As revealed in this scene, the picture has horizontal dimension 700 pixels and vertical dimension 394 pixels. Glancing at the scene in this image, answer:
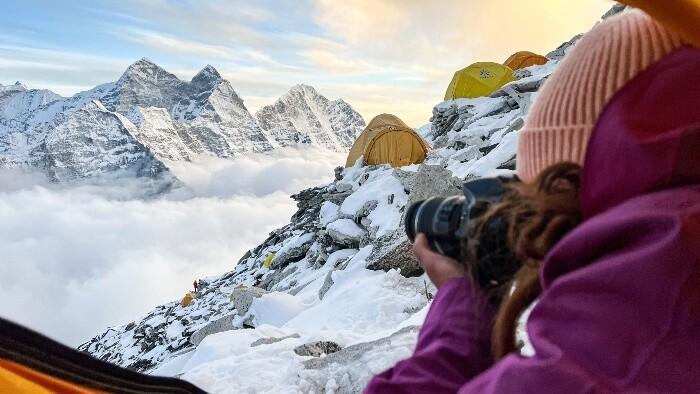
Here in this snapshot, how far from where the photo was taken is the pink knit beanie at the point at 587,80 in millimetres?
1121

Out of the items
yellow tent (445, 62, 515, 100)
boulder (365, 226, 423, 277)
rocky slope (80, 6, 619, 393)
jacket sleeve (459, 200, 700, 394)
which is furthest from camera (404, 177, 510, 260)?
yellow tent (445, 62, 515, 100)

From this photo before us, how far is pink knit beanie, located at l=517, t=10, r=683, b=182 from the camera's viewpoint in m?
1.12

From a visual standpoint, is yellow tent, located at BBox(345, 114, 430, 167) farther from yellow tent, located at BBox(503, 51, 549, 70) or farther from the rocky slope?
yellow tent, located at BBox(503, 51, 549, 70)

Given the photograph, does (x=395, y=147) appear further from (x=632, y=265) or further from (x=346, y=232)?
(x=632, y=265)

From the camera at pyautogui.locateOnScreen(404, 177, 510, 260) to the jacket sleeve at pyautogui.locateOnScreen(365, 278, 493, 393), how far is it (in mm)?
130

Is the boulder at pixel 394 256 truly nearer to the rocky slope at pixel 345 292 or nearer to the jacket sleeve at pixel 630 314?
the rocky slope at pixel 345 292

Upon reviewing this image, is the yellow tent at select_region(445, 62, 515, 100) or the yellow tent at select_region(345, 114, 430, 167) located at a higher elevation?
the yellow tent at select_region(445, 62, 515, 100)

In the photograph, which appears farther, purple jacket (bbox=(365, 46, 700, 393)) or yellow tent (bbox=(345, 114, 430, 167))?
yellow tent (bbox=(345, 114, 430, 167))

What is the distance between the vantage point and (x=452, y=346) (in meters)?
1.47

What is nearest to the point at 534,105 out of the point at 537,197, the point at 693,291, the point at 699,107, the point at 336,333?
the point at 537,197

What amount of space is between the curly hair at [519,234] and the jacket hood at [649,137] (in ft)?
0.31

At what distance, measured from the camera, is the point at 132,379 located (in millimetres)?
1607

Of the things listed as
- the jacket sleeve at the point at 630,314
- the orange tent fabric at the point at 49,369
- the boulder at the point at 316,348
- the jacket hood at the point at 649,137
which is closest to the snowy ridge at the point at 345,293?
the boulder at the point at 316,348

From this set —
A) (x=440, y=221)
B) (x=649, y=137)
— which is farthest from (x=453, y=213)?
(x=649, y=137)
